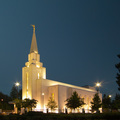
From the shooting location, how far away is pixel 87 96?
197ft

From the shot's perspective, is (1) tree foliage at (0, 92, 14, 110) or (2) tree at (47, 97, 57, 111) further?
(1) tree foliage at (0, 92, 14, 110)

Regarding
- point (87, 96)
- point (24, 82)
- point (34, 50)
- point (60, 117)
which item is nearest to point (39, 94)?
point (24, 82)

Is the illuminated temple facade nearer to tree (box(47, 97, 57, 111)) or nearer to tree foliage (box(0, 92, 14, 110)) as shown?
tree (box(47, 97, 57, 111))

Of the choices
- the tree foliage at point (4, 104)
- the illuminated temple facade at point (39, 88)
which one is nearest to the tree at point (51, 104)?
the illuminated temple facade at point (39, 88)

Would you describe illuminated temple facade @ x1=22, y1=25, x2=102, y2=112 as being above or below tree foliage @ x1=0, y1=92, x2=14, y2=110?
above

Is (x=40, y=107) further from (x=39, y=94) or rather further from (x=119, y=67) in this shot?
(x=119, y=67)

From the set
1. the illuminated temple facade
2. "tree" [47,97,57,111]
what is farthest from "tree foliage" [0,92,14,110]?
"tree" [47,97,57,111]

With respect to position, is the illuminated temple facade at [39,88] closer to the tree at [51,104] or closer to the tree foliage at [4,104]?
the tree at [51,104]

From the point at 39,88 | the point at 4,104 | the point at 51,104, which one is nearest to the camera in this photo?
the point at 51,104

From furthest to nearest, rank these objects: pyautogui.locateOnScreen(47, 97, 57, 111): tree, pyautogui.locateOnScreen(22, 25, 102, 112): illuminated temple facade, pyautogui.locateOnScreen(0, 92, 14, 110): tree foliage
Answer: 1. pyautogui.locateOnScreen(0, 92, 14, 110): tree foliage
2. pyautogui.locateOnScreen(22, 25, 102, 112): illuminated temple facade
3. pyautogui.locateOnScreen(47, 97, 57, 111): tree

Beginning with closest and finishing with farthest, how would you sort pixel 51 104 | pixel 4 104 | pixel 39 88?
1. pixel 51 104
2. pixel 39 88
3. pixel 4 104

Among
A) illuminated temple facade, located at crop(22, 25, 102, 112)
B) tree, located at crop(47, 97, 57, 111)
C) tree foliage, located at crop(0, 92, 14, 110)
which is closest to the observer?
tree, located at crop(47, 97, 57, 111)

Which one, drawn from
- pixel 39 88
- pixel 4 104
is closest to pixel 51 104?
pixel 39 88

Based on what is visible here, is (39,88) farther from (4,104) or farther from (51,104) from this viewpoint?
(4,104)
